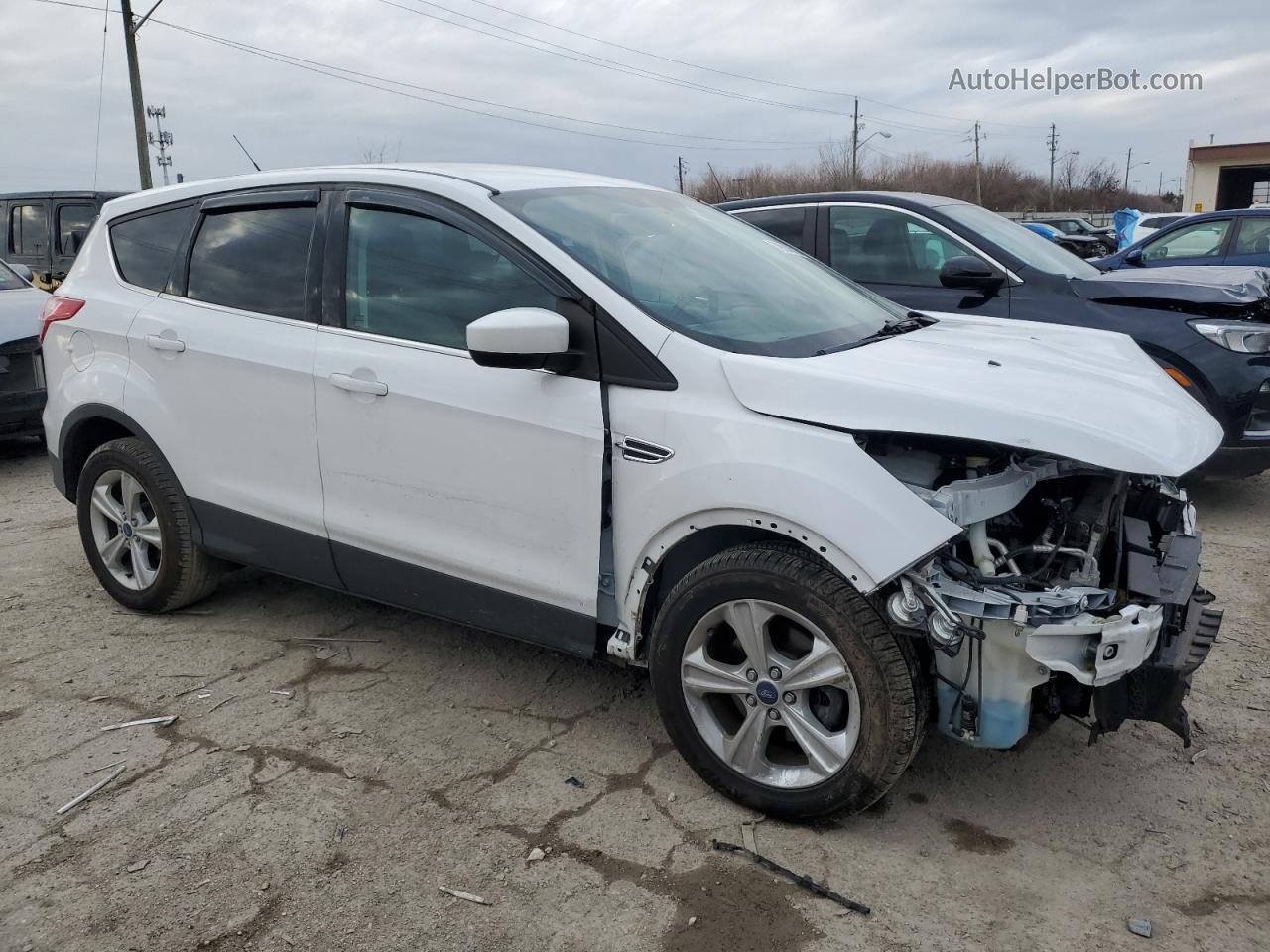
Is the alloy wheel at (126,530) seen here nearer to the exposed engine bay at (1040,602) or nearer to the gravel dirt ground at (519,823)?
the gravel dirt ground at (519,823)

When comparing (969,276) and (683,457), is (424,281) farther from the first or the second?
(969,276)

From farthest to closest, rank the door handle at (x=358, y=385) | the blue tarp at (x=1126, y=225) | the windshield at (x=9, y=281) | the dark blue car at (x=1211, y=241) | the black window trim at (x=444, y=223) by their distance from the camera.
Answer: the blue tarp at (x=1126, y=225) < the dark blue car at (x=1211, y=241) < the windshield at (x=9, y=281) < the door handle at (x=358, y=385) < the black window trim at (x=444, y=223)

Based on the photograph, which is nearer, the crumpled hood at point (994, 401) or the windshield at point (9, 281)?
the crumpled hood at point (994, 401)

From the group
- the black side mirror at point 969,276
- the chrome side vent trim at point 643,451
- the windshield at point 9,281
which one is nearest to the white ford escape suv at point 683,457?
the chrome side vent trim at point 643,451

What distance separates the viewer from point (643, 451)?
9.70 feet

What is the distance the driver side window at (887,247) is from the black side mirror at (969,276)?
0.93 feet

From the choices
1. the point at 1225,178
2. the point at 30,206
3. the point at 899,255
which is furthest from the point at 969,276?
the point at 1225,178

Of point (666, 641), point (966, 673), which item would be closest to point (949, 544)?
point (966, 673)

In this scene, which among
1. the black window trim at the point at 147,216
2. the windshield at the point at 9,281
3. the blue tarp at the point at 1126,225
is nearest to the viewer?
the black window trim at the point at 147,216

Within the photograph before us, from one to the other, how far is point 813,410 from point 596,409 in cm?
65

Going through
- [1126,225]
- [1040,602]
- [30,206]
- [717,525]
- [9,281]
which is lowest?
[1040,602]

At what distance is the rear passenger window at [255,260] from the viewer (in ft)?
12.3

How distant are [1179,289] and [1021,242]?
3.41 feet

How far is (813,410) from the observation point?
8.96 ft
